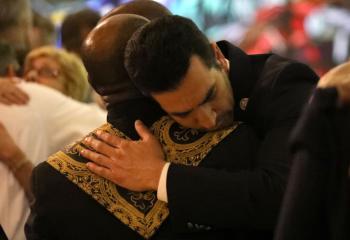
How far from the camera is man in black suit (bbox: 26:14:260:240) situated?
1.35m

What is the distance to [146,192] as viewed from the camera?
137cm

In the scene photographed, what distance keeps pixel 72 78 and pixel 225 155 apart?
1245 millimetres

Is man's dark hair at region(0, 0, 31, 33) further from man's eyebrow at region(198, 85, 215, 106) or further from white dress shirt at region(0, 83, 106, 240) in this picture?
man's eyebrow at region(198, 85, 215, 106)

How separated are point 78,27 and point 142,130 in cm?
166

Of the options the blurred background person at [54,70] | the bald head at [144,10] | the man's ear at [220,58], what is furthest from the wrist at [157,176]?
the blurred background person at [54,70]

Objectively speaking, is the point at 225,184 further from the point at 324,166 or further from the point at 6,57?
the point at 6,57

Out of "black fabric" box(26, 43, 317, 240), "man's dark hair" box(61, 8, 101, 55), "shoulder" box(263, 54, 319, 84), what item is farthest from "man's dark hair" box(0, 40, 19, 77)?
"shoulder" box(263, 54, 319, 84)

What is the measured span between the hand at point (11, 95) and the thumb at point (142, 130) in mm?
626

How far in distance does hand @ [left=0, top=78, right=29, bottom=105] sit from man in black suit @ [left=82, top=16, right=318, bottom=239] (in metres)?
0.57

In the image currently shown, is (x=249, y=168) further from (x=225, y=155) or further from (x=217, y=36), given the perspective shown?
(x=217, y=36)

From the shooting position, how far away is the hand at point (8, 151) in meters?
1.83

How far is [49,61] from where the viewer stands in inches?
97.0

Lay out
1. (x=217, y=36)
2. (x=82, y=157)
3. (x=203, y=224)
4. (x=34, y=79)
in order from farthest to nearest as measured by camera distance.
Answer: (x=217, y=36) → (x=34, y=79) → (x=82, y=157) → (x=203, y=224)

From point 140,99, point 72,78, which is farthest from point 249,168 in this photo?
point 72,78
